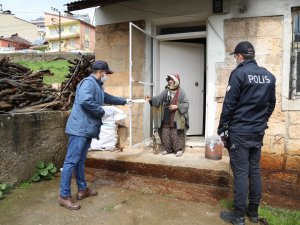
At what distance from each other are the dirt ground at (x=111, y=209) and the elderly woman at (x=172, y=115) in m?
1.39

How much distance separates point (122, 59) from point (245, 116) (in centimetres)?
363

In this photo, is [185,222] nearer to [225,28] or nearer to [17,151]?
[17,151]

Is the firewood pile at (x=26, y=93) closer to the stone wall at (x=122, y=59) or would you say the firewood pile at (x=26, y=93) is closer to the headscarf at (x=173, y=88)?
the stone wall at (x=122, y=59)

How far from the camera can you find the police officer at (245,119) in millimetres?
3223

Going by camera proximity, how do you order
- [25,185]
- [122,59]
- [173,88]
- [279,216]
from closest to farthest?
[279,216] < [25,185] < [173,88] < [122,59]

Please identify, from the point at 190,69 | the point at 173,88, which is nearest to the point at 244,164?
the point at 173,88

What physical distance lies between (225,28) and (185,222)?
3713mm

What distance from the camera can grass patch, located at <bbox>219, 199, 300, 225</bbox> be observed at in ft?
11.3

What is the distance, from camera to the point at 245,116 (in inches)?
129

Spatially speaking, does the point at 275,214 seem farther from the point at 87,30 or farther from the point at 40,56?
the point at 87,30

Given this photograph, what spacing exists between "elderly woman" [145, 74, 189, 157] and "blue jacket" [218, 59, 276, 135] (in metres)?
2.20

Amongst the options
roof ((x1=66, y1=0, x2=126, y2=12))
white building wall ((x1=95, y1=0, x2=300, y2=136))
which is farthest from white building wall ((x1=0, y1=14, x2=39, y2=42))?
white building wall ((x1=95, y1=0, x2=300, y2=136))

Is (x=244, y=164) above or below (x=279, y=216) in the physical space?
above

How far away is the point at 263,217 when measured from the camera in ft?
11.8
